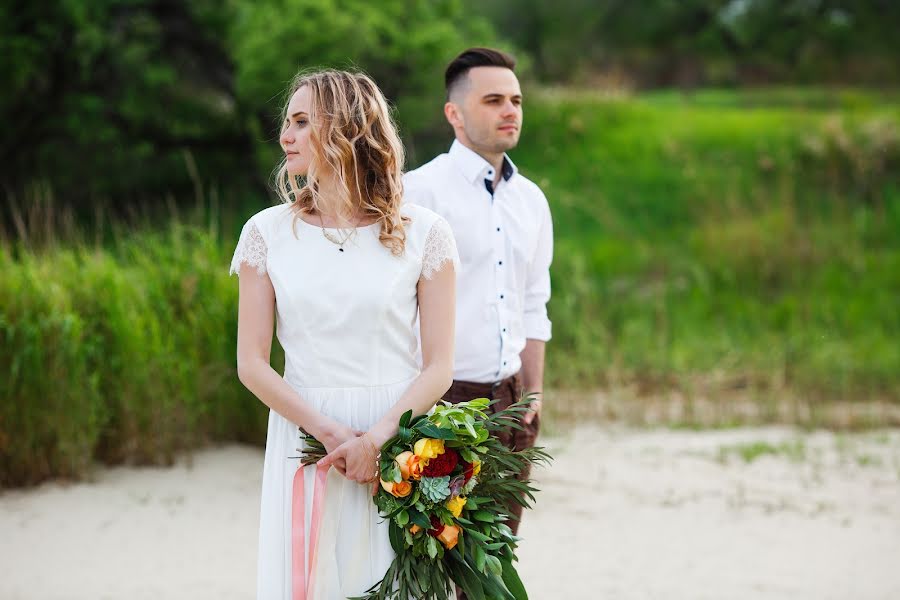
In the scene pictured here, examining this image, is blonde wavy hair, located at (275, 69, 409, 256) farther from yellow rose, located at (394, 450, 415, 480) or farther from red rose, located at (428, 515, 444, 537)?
red rose, located at (428, 515, 444, 537)

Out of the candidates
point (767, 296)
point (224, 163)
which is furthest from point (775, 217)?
point (224, 163)

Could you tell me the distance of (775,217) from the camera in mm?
12188

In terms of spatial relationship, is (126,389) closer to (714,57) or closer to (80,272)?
(80,272)

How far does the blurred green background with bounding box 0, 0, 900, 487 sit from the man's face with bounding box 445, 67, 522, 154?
8.54ft

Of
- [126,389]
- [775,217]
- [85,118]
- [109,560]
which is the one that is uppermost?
[85,118]

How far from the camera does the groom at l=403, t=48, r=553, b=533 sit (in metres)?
3.43

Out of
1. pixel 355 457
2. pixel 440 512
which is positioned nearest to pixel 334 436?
pixel 355 457

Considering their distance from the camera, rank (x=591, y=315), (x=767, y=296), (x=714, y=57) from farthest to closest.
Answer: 1. (x=714, y=57)
2. (x=767, y=296)
3. (x=591, y=315)

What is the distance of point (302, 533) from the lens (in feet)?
8.29

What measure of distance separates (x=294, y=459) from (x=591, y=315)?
6918 millimetres

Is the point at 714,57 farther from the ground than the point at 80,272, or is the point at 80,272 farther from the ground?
the point at 714,57

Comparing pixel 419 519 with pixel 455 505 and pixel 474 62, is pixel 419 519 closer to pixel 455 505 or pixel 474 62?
pixel 455 505

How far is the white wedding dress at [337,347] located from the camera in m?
2.49

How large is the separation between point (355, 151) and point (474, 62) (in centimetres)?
114
